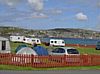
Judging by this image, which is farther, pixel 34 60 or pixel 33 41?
pixel 33 41

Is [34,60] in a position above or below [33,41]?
below

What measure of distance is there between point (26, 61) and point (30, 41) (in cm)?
7032

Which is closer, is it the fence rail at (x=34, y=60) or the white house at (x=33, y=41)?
the fence rail at (x=34, y=60)

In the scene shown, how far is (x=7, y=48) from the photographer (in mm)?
37781

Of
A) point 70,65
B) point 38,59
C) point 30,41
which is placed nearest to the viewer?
point 38,59

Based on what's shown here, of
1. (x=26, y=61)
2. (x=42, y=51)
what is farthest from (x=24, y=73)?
(x=42, y=51)

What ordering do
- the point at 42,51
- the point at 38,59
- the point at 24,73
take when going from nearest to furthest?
the point at 24,73, the point at 38,59, the point at 42,51

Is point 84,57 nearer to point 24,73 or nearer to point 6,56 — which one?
point 6,56

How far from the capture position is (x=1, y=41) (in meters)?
37.7

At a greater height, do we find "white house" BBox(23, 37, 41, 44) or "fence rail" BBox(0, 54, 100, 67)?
"white house" BBox(23, 37, 41, 44)

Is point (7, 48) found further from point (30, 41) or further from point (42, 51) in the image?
point (30, 41)

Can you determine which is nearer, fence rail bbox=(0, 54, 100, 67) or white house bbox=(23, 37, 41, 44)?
fence rail bbox=(0, 54, 100, 67)

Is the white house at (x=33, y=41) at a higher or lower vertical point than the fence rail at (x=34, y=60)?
higher

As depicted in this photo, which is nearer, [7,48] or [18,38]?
[7,48]
